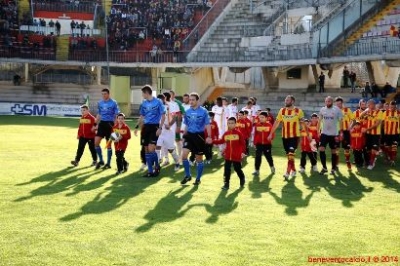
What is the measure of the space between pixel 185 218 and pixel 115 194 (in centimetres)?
235

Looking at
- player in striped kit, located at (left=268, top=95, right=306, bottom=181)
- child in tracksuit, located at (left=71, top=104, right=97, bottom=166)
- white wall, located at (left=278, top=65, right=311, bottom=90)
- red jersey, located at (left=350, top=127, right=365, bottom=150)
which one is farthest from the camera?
white wall, located at (left=278, top=65, right=311, bottom=90)

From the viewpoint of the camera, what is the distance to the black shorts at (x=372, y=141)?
16.7 metres

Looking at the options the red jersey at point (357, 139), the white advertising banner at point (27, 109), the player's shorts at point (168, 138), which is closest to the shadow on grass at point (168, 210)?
the player's shorts at point (168, 138)

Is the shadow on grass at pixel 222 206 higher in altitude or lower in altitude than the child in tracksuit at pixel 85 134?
lower

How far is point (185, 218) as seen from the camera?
8836 mm

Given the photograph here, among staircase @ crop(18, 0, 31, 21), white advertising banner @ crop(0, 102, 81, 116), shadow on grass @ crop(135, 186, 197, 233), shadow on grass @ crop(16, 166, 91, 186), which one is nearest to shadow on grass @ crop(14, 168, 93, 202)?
shadow on grass @ crop(16, 166, 91, 186)

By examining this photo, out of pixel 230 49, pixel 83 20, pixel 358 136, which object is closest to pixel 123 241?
pixel 358 136

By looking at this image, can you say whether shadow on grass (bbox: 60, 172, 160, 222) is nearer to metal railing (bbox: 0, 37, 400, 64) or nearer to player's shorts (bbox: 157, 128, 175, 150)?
player's shorts (bbox: 157, 128, 175, 150)

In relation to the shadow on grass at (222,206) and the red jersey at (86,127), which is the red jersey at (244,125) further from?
the shadow on grass at (222,206)

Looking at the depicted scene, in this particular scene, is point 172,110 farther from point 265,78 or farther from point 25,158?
point 265,78

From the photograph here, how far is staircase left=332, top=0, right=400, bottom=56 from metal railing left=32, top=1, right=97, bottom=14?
24.5 metres

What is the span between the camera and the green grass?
22.5 feet

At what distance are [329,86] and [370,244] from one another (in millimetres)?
35942

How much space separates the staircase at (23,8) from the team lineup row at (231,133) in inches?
1318
